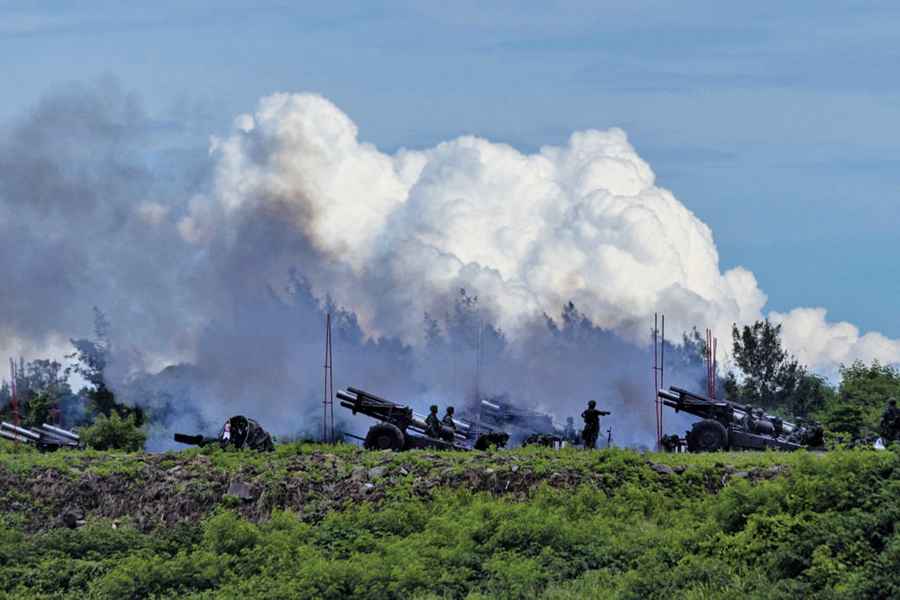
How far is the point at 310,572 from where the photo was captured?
122 feet

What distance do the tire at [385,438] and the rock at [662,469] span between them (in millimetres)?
10780

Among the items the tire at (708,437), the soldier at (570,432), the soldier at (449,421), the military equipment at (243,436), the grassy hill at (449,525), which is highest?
the soldier at (570,432)

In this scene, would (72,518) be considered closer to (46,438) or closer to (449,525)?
(449,525)

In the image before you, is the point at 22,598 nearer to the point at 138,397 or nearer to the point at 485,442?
the point at 485,442

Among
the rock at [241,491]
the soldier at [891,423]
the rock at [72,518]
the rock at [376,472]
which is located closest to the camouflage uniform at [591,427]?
the rock at [376,472]

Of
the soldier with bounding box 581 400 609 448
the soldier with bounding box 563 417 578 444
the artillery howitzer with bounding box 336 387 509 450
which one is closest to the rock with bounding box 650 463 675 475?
the soldier with bounding box 581 400 609 448

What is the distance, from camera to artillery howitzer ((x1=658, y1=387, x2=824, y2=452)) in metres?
53.3

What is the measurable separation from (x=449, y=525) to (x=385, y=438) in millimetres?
12520

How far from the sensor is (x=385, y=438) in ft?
170

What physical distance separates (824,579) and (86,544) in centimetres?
1795

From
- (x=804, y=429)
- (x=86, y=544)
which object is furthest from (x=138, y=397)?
(x=86, y=544)

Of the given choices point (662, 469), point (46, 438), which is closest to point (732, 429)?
point (662, 469)

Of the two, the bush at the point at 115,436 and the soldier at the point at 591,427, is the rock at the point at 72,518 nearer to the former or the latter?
the soldier at the point at 591,427

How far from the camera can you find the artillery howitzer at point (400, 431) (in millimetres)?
51781
